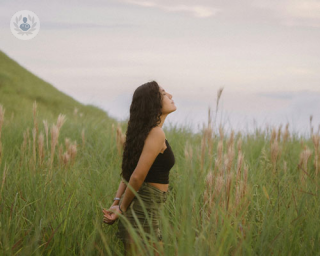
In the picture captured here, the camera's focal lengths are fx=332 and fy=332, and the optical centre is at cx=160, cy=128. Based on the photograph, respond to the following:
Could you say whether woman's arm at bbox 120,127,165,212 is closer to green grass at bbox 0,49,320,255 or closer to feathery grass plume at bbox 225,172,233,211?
green grass at bbox 0,49,320,255

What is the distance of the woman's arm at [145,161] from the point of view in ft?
7.65

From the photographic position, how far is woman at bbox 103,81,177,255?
236 centimetres

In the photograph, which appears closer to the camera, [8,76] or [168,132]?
[168,132]

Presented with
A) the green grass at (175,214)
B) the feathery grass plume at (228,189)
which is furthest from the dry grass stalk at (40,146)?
the feathery grass plume at (228,189)

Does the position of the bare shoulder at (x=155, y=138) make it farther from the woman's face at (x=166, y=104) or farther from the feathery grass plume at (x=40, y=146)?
the feathery grass plume at (x=40, y=146)

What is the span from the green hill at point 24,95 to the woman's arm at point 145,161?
8560mm

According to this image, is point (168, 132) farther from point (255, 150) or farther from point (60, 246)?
point (60, 246)

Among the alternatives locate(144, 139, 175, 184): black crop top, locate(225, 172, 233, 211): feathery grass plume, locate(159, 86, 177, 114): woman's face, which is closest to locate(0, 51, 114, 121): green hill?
locate(159, 86, 177, 114): woman's face

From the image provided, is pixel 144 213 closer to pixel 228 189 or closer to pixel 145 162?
pixel 145 162

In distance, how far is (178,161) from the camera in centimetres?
420

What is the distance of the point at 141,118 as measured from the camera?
2.60 meters

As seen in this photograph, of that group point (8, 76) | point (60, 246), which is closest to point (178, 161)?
point (60, 246)

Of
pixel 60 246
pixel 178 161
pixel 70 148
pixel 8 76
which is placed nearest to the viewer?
pixel 60 246

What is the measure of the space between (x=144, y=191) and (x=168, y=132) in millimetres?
3318
